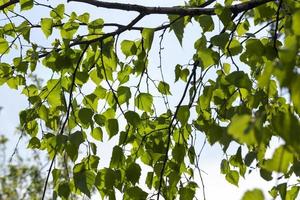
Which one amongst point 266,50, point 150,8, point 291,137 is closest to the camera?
point 291,137

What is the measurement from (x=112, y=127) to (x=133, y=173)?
0.58 feet

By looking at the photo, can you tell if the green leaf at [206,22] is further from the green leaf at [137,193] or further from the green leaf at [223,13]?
the green leaf at [137,193]

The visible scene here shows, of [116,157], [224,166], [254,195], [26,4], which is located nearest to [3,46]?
[26,4]

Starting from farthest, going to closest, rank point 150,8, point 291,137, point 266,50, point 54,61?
point 54,61 → point 150,8 → point 266,50 → point 291,137

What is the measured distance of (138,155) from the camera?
6.57 feet

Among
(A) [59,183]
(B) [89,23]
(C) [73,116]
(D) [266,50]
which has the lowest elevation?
(A) [59,183]

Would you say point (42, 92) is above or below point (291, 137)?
above

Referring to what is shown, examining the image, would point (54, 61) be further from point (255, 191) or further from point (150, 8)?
point (255, 191)

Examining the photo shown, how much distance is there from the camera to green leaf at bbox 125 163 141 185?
184 cm

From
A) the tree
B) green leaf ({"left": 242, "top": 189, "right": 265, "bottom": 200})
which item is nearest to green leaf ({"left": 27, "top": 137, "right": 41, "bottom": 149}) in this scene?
the tree

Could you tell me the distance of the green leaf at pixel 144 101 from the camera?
2.02 m

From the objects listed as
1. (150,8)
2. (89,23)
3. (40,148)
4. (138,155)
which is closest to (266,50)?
(150,8)

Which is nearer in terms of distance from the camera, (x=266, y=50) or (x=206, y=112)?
(x=266, y=50)

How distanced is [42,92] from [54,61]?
17 cm
